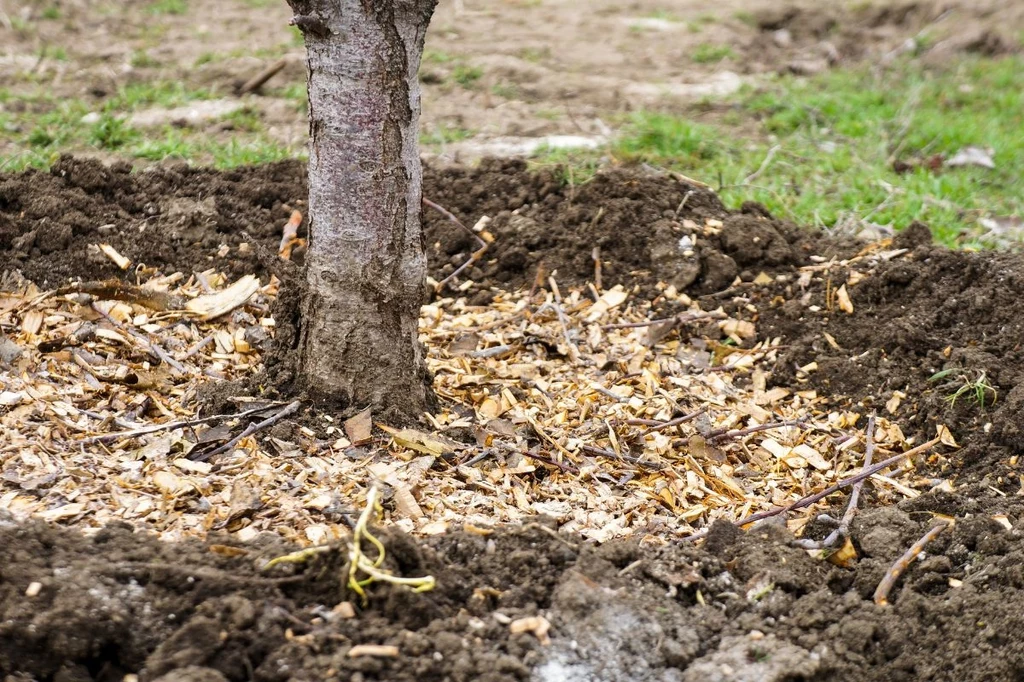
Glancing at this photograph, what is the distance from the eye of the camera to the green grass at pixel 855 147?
5.81 meters

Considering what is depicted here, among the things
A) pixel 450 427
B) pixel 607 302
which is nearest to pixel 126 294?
pixel 450 427

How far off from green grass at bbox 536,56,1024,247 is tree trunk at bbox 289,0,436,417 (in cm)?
226

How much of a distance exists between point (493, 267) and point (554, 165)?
96cm

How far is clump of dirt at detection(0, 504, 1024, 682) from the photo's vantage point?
7.88 ft

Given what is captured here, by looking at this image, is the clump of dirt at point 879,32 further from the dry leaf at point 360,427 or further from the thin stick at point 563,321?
the dry leaf at point 360,427

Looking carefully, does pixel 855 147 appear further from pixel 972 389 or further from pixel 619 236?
pixel 972 389

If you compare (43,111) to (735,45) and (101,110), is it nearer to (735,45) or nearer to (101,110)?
(101,110)

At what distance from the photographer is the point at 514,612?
2656 mm

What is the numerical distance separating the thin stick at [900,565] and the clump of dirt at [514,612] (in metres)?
0.03

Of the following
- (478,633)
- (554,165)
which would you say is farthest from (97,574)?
(554,165)

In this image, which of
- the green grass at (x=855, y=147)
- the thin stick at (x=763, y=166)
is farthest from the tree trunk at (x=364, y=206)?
the thin stick at (x=763, y=166)

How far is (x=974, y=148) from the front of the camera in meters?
6.99

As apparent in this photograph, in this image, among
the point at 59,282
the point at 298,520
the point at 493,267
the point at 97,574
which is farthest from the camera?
the point at 493,267

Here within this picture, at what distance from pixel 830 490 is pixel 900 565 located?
511 millimetres
